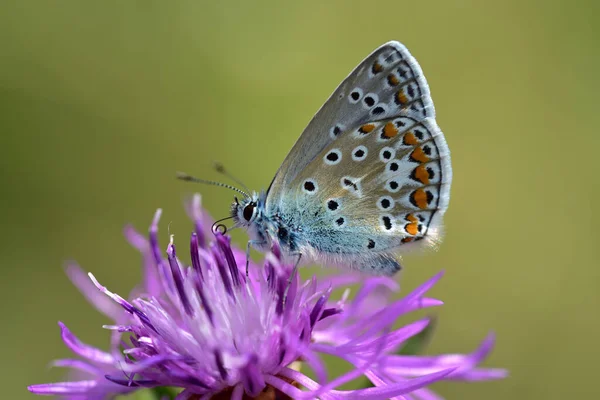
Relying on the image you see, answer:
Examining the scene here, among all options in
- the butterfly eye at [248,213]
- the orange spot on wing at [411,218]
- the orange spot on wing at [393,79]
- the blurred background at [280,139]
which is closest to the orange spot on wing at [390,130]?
the orange spot on wing at [393,79]

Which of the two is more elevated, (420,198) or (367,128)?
(367,128)

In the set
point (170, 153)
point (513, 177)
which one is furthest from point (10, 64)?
point (513, 177)

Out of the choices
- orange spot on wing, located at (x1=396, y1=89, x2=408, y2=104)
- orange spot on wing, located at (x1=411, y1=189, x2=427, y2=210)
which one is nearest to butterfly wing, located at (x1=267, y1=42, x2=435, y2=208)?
orange spot on wing, located at (x1=396, y1=89, x2=408, y2=104)

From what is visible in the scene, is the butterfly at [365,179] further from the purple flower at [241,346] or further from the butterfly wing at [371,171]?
the purple flower at [241,346]

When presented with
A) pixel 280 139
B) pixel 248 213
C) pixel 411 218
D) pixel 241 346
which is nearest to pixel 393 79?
pixel 411 218

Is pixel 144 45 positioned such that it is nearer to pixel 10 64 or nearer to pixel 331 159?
pixel 10 64

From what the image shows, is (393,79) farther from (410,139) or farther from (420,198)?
(420,198)
